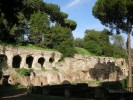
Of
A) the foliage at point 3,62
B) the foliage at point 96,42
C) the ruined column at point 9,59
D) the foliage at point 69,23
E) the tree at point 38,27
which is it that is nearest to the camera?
the foliage at point 3,62

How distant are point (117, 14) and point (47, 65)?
17.6 meters

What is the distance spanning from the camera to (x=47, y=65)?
47500mm

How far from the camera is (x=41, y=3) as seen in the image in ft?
192

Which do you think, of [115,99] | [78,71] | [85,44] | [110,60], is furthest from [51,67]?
[115,99]

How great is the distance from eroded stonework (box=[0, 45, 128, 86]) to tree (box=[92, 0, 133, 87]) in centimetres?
1200

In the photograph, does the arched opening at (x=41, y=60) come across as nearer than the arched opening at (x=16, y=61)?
No

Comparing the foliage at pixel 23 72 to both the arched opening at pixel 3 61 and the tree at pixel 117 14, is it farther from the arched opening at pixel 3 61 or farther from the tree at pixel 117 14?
the tree at pixel 117 14

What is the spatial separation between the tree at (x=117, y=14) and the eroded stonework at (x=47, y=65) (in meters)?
12.0

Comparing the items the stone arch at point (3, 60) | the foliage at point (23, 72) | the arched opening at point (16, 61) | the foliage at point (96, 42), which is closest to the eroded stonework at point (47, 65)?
the arched opening at point (16, 61)

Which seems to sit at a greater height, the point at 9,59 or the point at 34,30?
the point at 34,30

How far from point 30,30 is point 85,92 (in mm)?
26731

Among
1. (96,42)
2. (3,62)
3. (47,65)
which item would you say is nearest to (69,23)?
(96,42)

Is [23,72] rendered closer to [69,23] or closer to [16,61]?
[16,61]

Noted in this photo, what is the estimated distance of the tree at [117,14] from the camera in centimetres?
3197
